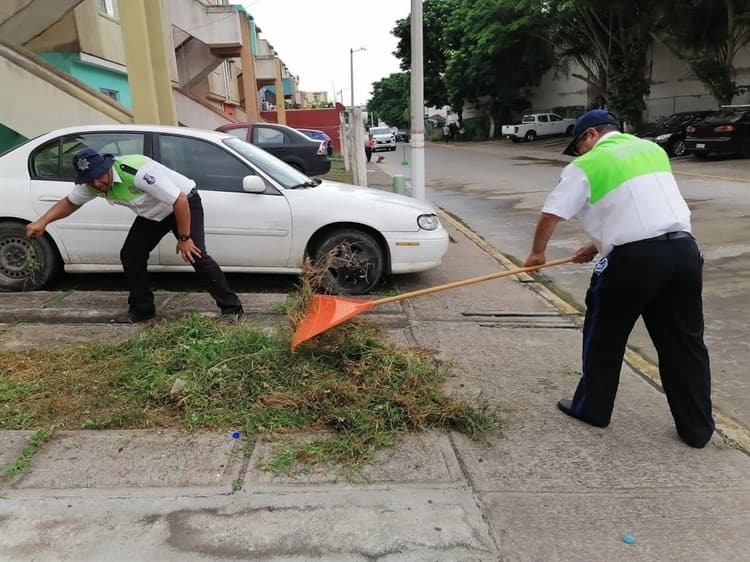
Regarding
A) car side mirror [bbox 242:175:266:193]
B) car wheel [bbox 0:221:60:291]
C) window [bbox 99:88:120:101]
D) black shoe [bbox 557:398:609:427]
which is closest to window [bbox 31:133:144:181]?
car wheel [bbox 0:221:60:291]

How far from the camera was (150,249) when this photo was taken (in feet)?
14.9

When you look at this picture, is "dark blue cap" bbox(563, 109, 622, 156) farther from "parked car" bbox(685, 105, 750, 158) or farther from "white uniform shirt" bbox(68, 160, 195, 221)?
"parked car" bbox(685, 105, 750, 158)

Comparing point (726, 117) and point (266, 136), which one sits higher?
point (726, 117)

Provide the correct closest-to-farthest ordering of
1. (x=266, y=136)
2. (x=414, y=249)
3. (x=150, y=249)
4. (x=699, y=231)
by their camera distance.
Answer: (x=150, y=249), (x=414, y=249), (x=699, y=231), (x=266, y=136)

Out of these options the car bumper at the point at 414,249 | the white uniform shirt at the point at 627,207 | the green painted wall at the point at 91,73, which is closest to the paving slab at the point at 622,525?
the white uniform shirt at the point at 627,207

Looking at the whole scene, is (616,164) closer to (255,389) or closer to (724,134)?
(255,389)

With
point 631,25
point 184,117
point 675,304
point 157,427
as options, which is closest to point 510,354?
point 675,304

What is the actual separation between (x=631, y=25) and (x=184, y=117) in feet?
68.0

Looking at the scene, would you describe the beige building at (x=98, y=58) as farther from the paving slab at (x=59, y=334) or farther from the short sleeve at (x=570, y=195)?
the short sleeve at (x=570, y=195)

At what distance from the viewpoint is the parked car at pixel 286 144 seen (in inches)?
538

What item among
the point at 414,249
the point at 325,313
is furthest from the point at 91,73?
the point at 325,313

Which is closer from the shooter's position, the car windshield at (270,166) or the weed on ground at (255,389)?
the weed on ground at (255,389)

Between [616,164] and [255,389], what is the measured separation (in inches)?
89.3

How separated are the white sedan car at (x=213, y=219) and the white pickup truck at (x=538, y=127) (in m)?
34.5
